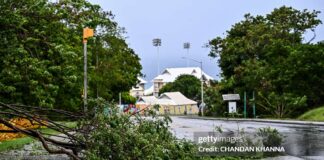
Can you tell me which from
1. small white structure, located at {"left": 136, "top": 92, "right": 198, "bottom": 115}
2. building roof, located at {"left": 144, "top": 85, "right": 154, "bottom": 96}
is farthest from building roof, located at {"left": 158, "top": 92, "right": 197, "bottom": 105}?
building roof, located at {"left": 144, "top": 85, "right": 154, "bottom": 96}

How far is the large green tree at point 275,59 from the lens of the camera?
43.5 meters

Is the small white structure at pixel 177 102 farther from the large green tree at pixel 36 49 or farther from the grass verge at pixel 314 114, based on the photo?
the large green tree at pixel 36 49

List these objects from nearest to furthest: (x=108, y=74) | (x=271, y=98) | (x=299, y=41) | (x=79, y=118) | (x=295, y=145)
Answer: (x=79, y=118) → (x=295, y=145) → (x=108, y=74) → (x=271, y=98) → (x=299, y=41)

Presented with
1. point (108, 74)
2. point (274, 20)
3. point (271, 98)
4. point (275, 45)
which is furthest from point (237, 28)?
point (108, 74)

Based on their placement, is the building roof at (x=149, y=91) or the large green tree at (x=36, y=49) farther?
the building roof at (x=149, y=91)

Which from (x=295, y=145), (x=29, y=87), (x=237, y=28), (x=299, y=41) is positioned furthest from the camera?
(x=237, y=28)

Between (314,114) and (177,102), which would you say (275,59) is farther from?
(177,102)

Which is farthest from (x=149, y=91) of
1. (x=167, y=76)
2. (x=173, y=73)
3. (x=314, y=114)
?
(x=314, y=114)

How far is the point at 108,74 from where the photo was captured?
42.8 m

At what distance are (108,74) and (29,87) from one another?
25915 mm

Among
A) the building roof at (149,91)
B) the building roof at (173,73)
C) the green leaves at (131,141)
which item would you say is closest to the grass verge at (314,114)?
the green leaves at (131,141)

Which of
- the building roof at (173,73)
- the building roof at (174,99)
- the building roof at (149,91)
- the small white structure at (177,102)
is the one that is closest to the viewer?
the small white structure at (177,102)

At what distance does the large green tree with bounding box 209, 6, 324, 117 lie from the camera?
43469 mm

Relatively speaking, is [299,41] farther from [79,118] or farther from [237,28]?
[79,118]
